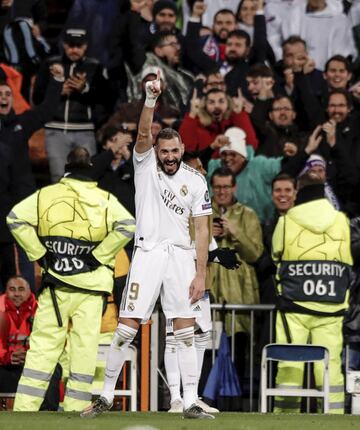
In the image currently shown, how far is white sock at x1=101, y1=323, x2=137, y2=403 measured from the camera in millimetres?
10516

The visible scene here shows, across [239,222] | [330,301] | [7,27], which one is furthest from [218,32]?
[330,301]

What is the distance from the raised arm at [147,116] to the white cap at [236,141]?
4234 millimetres

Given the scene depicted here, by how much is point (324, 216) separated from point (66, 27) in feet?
16.5

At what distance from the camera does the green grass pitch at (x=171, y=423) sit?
984cm

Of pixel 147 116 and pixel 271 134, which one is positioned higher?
pixel 271 134

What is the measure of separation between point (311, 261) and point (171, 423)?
3222mm

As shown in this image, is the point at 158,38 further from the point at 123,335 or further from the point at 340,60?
the point at 123,335

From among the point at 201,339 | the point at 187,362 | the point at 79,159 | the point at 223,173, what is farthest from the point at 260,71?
the point at 187,362

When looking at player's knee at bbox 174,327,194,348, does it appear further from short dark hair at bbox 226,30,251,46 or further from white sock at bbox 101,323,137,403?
short dark hair at bbox 226,30,251,46

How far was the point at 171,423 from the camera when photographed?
9.91 meters

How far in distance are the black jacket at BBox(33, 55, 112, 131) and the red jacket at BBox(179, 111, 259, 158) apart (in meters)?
1.09

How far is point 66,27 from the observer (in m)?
16.5

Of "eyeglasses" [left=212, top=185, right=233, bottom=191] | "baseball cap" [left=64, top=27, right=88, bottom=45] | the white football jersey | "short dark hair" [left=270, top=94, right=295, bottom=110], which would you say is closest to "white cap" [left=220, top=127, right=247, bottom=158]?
"short dark hair" [left=270, top=94, right=295, bottom=110]

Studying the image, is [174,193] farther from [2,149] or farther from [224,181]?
[2,149]
